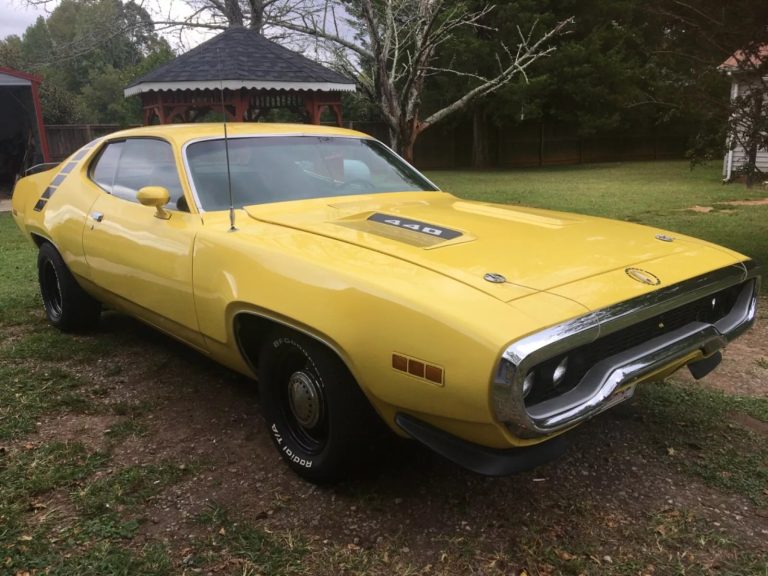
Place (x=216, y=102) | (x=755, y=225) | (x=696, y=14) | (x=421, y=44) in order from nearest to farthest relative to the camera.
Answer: (x=696, y=14) → (x=755, y=225) → (x=421, y=44) → (x=216, y=102)

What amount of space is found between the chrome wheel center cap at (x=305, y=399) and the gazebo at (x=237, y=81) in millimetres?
10359

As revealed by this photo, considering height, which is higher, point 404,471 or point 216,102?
point 216,102

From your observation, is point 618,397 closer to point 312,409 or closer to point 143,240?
point 312,409

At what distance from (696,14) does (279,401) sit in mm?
5819

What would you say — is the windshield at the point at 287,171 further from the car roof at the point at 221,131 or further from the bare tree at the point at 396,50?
the bare tree at the point at 396,50

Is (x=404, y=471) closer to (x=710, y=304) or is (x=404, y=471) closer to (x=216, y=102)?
(x=710, y=304)

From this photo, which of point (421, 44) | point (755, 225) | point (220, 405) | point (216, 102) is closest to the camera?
point (220, 405)

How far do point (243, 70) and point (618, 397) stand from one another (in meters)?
11.5

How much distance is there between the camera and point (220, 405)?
370 cm

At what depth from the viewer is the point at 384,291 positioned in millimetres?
2305

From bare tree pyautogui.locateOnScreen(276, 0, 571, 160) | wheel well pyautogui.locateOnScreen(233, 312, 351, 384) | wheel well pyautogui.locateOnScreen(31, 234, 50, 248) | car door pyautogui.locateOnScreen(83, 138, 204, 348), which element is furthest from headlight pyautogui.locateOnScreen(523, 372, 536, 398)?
bare tree pyautogui.locateOnScreen(276, 0, 571, 160)

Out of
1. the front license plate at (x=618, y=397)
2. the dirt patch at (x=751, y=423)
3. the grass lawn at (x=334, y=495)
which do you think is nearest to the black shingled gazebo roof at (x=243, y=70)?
the grass lawn at (x=334, y=495)

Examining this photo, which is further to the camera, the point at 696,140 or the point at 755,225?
the point at 755,225

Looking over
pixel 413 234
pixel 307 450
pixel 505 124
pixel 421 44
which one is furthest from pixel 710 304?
pixel 505 124
